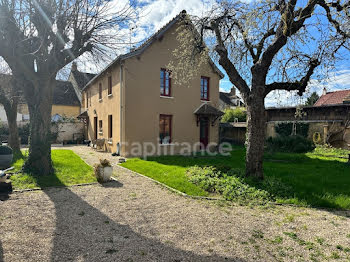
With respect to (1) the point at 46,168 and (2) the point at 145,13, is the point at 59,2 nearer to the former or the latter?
(2) the point at 145,13

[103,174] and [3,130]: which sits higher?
[3,130]

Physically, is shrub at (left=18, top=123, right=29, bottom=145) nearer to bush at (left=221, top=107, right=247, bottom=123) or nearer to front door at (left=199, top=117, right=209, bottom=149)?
front door at (left=199, top=117, right=209, bottom=149)

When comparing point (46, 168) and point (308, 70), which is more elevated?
point (308, 70)

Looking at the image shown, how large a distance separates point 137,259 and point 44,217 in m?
2.49

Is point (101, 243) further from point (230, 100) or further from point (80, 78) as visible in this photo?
point (230, 100)

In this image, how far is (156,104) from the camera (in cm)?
1319

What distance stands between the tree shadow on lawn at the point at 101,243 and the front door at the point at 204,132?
11.5m

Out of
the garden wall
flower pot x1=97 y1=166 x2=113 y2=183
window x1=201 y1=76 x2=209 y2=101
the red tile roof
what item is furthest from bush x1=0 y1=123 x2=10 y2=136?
the red tile roof

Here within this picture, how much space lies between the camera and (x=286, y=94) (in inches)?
323

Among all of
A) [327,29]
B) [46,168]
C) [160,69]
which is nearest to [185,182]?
[46,168]

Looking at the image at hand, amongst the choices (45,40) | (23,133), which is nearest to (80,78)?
(23,133)

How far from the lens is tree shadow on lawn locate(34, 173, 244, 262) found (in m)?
3.09

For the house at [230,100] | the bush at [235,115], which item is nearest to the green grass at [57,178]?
the bush at [235,115]

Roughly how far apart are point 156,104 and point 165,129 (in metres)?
1.71
